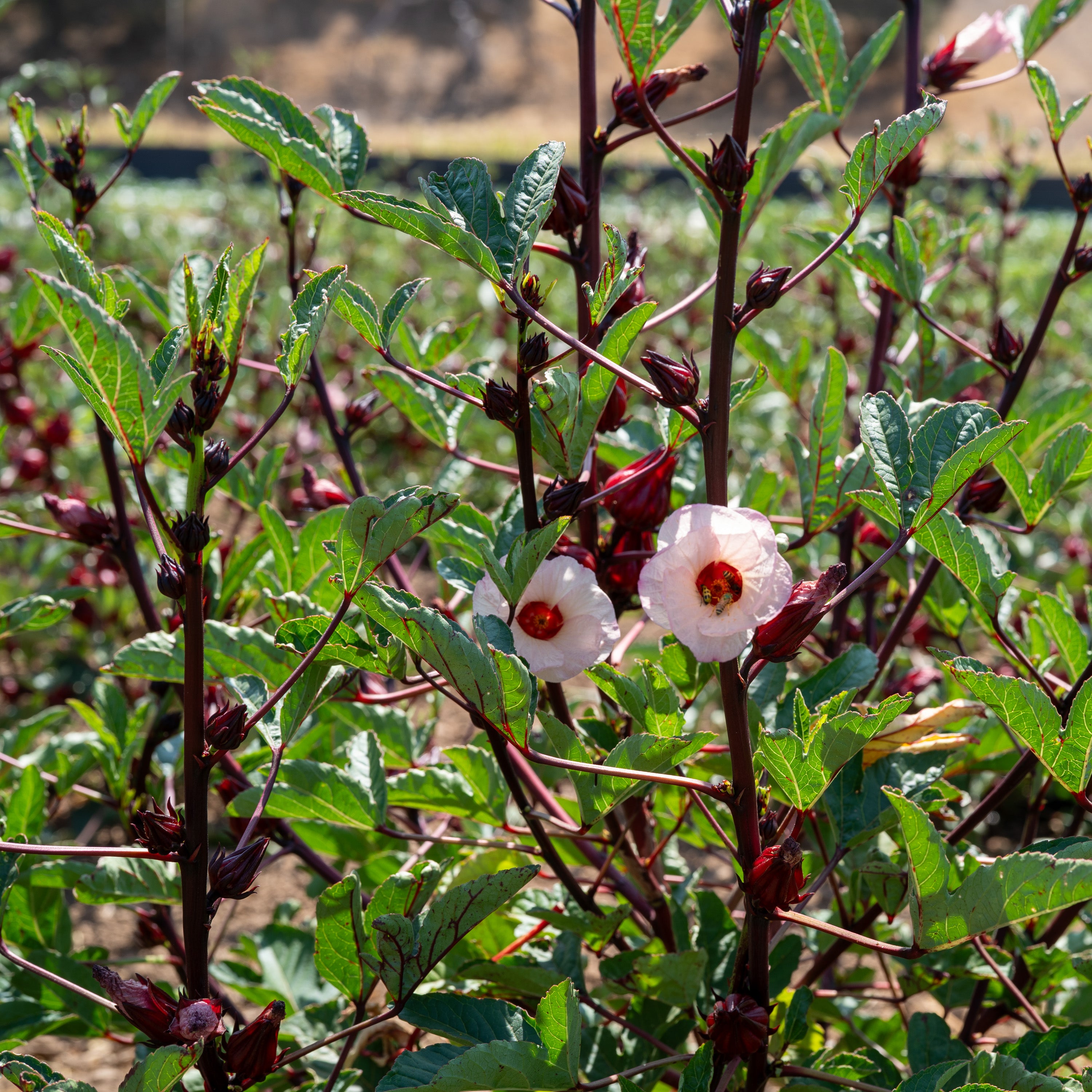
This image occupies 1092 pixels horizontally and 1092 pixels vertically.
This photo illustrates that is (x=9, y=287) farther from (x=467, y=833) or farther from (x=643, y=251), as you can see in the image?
(x=643, y=251)

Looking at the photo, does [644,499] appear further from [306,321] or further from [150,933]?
[150,933]

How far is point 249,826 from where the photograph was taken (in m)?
0.79

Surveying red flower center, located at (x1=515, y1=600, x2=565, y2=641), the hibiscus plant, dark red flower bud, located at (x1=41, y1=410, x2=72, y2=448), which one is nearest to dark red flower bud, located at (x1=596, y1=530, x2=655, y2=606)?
the hibiscus plant

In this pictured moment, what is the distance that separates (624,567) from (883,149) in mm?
442

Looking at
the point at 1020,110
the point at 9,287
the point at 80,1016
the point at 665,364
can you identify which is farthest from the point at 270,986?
the point at 1020,110

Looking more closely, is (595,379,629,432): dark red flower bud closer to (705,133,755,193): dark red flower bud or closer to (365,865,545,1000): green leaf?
(705,133,755,193): dark red flower bud

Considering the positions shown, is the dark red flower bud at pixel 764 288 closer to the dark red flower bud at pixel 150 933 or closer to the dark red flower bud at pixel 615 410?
the dark red flower bud at pixel 615 410

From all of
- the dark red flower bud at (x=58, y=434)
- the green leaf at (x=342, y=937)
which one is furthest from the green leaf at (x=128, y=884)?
the dark red flower bud at (x=58, y=434)

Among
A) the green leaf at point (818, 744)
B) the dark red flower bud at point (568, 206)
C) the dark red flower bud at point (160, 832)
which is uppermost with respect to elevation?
the dark red flower bud at point (568, 206)

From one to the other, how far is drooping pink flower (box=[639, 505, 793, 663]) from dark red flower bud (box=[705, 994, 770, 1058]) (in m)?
0.30

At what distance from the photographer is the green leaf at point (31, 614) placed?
4.00 ft

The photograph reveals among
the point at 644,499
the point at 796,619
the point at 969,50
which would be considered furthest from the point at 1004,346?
the point at 796,619

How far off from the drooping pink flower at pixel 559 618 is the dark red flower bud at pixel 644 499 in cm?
16

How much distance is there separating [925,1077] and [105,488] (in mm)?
3179
